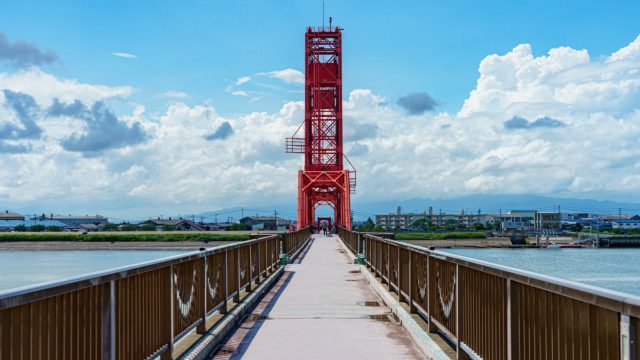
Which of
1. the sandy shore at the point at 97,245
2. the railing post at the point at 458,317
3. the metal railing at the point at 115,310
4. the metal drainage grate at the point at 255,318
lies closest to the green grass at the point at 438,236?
the sandy shore at the point at 97,245

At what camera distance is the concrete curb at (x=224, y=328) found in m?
7.84

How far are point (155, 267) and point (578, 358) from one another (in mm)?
4140

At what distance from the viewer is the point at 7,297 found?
3.77 meters

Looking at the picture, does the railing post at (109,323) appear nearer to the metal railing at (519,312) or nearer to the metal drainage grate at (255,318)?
the metal railing at (519,312)

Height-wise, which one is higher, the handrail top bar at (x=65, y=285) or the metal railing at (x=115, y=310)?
the handrail top bar at (x=65, y=285)

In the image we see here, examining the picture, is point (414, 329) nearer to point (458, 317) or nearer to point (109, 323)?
point (458, 317)

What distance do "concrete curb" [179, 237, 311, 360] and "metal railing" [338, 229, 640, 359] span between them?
2.80 meters

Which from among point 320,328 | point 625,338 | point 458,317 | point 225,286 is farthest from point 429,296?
point 625,338

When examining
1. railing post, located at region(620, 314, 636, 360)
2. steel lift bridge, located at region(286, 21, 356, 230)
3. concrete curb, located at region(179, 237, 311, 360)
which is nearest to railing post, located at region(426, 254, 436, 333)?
concrete curb, located at region(179, 237, 311, 360)

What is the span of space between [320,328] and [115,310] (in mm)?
5343

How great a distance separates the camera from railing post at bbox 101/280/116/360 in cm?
531

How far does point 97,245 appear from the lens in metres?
107

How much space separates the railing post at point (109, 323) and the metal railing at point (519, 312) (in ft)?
10.2

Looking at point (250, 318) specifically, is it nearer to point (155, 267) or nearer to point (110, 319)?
point (155, 267)
